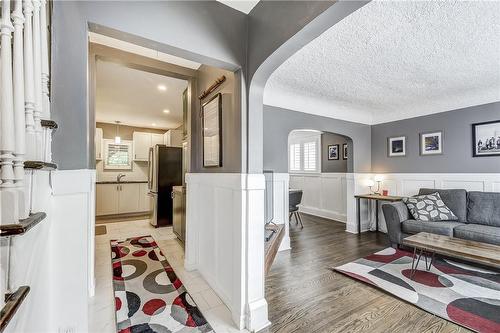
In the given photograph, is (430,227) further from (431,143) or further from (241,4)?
(241,4)

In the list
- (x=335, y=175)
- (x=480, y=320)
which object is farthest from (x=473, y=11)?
(x=335, y=175)

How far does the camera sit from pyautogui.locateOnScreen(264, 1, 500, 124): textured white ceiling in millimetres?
1723

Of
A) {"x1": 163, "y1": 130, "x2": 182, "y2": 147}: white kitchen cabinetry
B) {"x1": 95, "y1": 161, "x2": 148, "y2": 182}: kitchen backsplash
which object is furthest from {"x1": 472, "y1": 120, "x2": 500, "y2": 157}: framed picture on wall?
{"x1": 95, "y1": 161, "x2": 148, "y2": 182}: kitchen backsplash

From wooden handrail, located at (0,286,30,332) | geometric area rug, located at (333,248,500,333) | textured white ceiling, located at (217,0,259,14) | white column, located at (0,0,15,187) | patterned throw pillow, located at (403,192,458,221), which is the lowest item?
geometric area rug, located at (333,248,500,333)

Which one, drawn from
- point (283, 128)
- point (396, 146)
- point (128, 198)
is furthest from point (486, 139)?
point (128, 198)

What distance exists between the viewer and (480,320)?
186 centimetres

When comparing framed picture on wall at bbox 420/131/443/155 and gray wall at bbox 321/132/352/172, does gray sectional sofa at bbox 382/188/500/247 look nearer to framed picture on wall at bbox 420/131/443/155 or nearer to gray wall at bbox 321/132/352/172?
framed picture on wall at bbox 420/131/443/155

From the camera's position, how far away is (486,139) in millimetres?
3439

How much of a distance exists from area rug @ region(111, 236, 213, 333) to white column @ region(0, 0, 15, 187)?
5.27ft

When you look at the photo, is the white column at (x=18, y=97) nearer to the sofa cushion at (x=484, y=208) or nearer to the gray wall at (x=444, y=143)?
the sofa cushion at (x=484, y=208)

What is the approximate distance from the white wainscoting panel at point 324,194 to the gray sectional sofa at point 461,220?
169cm

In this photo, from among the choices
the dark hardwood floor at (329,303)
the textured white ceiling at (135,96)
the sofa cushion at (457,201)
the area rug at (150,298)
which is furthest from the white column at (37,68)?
the sofa cushion at (457,201)

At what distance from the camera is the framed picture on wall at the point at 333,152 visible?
550 centimetres

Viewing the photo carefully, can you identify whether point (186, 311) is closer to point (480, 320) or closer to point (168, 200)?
point (480, 320)
